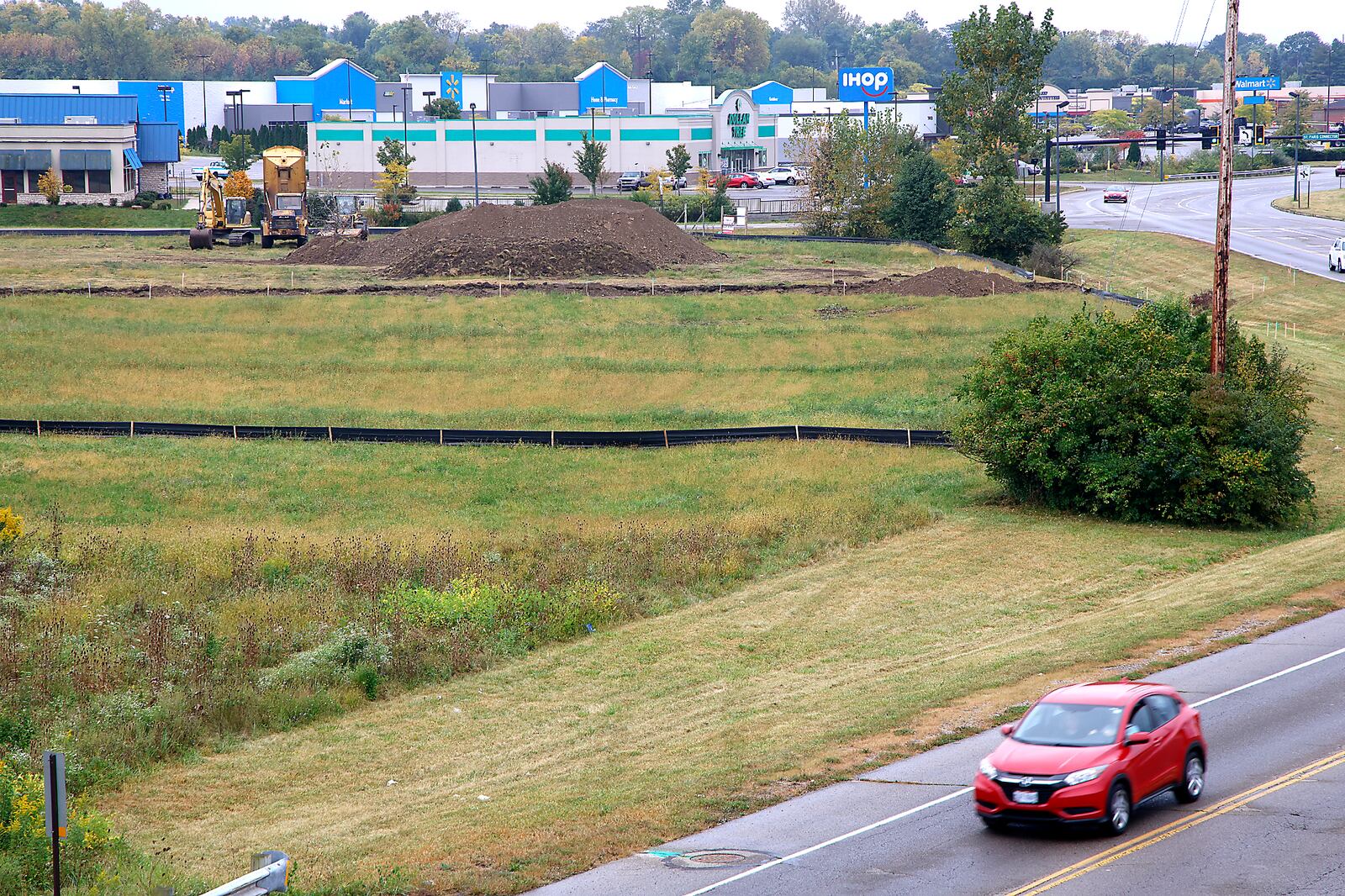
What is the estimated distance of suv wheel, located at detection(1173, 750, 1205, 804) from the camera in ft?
50.1

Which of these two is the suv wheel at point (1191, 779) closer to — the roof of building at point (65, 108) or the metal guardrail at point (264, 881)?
the metal guardrail at point (264, 881)

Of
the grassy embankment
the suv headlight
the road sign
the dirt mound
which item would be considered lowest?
the grassy embankment

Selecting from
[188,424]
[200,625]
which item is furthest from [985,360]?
[188,424]

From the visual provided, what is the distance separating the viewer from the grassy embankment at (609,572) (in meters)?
17.4

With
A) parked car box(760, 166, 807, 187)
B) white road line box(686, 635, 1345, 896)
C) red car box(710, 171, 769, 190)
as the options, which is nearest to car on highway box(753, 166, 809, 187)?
parked car box(760, 166, 807, 187)

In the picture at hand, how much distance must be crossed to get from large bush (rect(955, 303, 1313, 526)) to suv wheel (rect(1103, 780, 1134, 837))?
66.2 feet

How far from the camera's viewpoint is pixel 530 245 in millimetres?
74875

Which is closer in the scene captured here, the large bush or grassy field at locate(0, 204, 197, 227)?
the large bush

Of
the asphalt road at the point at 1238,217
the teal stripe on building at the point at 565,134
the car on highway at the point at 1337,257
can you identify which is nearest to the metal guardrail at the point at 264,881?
the asphalt road at the point at 1238,217

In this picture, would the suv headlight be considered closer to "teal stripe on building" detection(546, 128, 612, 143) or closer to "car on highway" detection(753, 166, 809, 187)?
"car on highway" detection(753, 166, 809, 187)

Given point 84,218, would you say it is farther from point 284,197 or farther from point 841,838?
point 841,838

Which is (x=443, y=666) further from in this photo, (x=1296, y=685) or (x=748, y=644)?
(x=1296, y=685)

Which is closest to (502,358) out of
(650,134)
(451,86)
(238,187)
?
(238,187)

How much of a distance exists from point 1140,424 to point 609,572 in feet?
46.3
